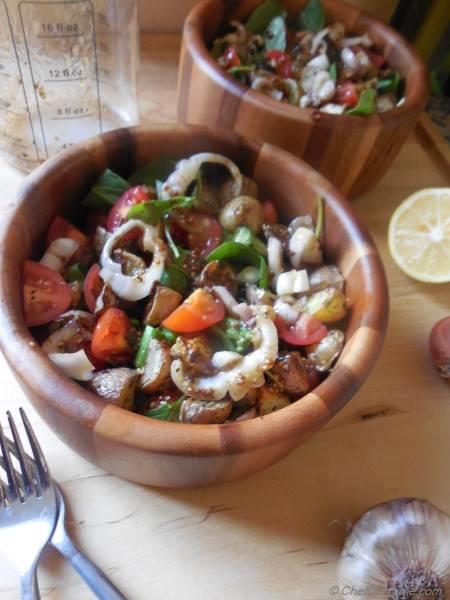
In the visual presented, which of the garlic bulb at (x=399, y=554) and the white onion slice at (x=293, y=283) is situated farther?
the white onion slice at (x=293, y=283)

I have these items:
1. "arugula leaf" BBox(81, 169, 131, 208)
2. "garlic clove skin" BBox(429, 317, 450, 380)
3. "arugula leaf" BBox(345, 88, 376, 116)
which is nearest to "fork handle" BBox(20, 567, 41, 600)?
"arugula leaf" BBox(81, 169, 131, 208)

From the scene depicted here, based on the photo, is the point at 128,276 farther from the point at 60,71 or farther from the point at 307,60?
the point at 307,60

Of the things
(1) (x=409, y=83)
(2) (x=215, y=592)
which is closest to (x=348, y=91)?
(1) (x=409, y=83)

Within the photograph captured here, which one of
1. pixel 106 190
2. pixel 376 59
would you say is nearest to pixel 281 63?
pixel 376 59

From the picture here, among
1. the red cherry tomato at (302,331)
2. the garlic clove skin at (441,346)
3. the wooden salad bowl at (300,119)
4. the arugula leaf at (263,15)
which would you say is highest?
the arugula leaf at (263,15)

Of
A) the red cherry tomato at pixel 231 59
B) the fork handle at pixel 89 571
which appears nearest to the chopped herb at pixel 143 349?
the fork handle at pixel 89 571

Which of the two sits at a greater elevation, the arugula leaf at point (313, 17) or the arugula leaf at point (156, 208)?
the arugula leaf at point (313, 17)

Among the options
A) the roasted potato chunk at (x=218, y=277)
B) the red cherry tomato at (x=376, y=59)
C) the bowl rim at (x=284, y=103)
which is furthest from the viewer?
the red cherry tomato at (x=376, y=59)

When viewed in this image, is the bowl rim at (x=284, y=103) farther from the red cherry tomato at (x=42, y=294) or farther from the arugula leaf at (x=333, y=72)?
the red cherry tomato at (x=42, y=294)

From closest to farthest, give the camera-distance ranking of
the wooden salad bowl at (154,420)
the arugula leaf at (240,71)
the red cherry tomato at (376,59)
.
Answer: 1. the wooden salad bowl at (154,420)
2. the arugula leaf at (240,71)
3. the red cherry tomato at (376,59)
